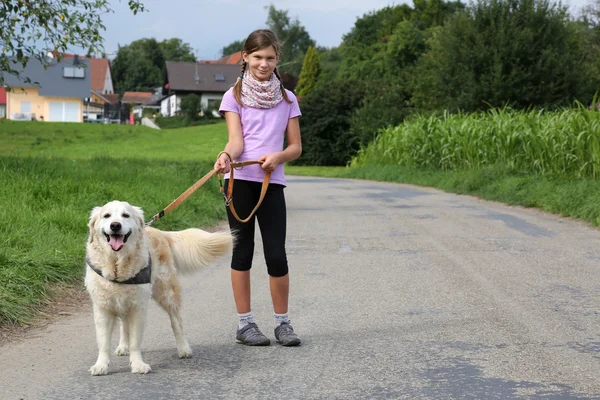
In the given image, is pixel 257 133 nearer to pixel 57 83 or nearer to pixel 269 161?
pixel 269 161

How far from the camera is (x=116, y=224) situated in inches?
184

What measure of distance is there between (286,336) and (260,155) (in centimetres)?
121

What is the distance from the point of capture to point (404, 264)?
8836 mm

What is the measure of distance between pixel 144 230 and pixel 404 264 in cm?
440

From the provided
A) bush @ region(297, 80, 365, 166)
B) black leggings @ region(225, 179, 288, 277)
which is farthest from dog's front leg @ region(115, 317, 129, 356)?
bush @ region(297, 80, 365, 166)

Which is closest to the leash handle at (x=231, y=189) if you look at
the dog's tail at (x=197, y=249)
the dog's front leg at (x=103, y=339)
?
the dog's tail at (x=197, y=249)

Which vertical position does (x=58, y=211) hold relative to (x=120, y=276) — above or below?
below

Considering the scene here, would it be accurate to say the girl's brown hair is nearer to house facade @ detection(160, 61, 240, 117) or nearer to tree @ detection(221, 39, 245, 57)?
house facade @ detection(160, 61, 240, 117)

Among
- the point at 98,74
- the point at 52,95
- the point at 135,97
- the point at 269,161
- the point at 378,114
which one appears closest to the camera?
the point at 269,161

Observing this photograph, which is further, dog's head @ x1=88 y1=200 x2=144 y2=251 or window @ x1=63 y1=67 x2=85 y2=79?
window @ x1=63 y1=67 x2=85 y2=79

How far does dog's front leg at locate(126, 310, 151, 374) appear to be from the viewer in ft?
15.6

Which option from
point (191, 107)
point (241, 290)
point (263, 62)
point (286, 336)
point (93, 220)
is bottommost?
point (286, 336)

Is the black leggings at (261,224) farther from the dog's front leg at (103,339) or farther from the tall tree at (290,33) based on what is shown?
the tall tree at (290,33)

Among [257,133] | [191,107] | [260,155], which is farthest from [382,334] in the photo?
[191,107]
